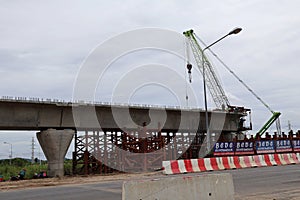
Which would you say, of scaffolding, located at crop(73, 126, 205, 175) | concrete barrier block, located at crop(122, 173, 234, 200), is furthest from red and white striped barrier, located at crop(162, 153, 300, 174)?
concrete barrier block, located at crop(122, 173, 234, 200)

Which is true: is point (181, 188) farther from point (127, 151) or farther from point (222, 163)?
point (127, 151)

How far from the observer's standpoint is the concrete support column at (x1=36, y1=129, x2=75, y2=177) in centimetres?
2722

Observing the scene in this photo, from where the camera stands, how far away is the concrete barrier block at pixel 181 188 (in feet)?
20.1

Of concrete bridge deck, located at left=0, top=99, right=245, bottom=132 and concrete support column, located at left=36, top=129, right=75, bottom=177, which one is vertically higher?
concrete bridge deck, located at left=0, top=99, right=245, bottom=132

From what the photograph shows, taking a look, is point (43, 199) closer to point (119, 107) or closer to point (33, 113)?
point (33, 113)

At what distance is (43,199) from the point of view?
1052 cm

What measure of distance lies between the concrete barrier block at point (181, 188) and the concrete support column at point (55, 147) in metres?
21.9

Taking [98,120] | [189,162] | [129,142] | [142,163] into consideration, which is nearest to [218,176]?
[189,162]

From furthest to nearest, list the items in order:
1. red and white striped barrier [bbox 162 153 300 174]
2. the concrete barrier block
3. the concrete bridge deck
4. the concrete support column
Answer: the concrete bridge deck < the concrete support column < red and white striped barrier [bbox 162 153 300 174] < the concrete barrier block

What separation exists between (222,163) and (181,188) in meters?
16.1

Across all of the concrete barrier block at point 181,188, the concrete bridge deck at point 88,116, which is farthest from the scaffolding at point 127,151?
the concrete barrier block at point 181,188

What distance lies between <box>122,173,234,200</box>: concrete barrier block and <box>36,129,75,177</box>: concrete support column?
71.7ft

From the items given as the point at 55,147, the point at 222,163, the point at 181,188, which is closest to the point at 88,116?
the point at 55,147

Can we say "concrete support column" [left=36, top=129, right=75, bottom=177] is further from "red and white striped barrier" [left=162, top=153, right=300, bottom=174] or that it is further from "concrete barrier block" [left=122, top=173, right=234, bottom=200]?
"concrete barrier block" [left=122, top=173, right=234, bottom=200]
